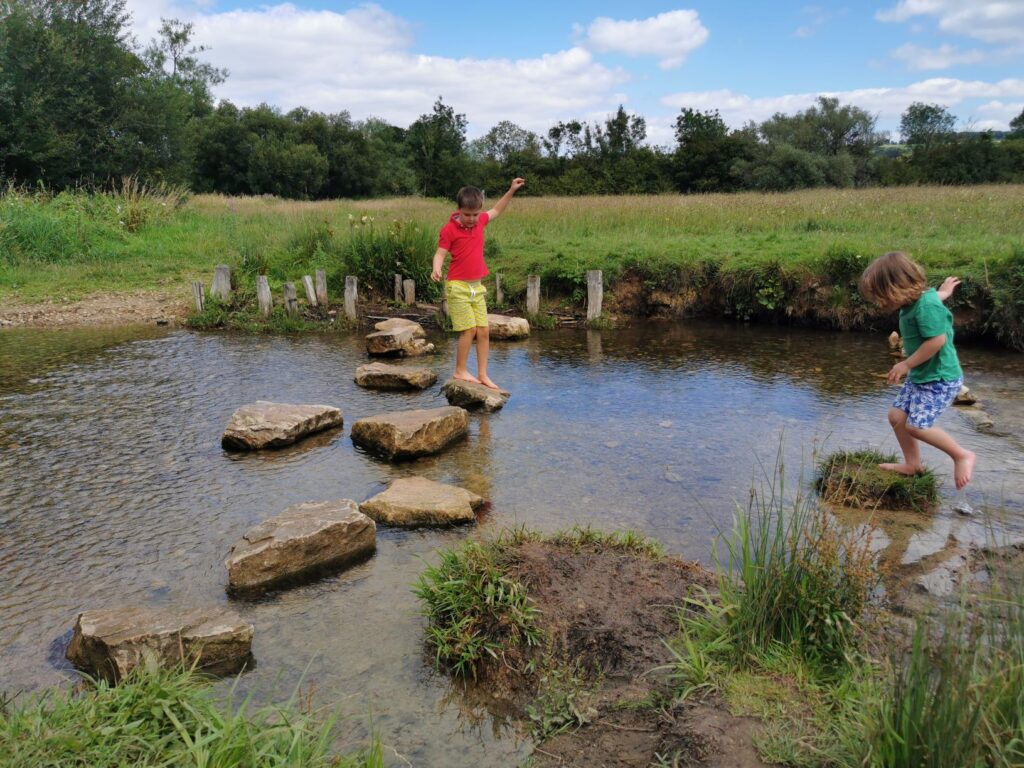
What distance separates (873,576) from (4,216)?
19.1m

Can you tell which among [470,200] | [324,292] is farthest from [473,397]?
[324,292]

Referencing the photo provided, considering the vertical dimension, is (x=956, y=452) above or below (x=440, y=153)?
below

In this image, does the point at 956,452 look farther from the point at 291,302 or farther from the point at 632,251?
the point at 291,302

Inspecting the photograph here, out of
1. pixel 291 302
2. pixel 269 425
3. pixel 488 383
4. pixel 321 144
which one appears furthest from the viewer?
pixel 321 144

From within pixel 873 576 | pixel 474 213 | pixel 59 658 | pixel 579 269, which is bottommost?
pixel 59 658

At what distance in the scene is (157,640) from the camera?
3443 millimetres

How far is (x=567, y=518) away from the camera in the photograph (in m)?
5.15

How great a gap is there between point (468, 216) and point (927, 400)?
485 cm

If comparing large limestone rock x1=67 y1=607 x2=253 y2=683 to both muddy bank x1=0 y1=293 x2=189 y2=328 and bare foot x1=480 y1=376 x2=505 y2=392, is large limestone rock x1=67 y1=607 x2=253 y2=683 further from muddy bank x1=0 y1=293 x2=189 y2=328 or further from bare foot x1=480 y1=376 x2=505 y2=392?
muddy bank x1=0 y1=293 x2=189 y2=328

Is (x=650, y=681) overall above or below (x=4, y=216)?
below

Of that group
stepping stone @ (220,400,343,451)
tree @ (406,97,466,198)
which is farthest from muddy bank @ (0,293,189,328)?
tree @ (406,97,466,198)

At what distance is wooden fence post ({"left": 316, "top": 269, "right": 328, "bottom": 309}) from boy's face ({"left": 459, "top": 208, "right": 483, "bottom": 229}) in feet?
19.0

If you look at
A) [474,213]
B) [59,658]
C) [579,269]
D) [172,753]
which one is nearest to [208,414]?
[474,213]

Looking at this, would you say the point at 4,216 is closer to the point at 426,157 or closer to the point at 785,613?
the point at 785,613
